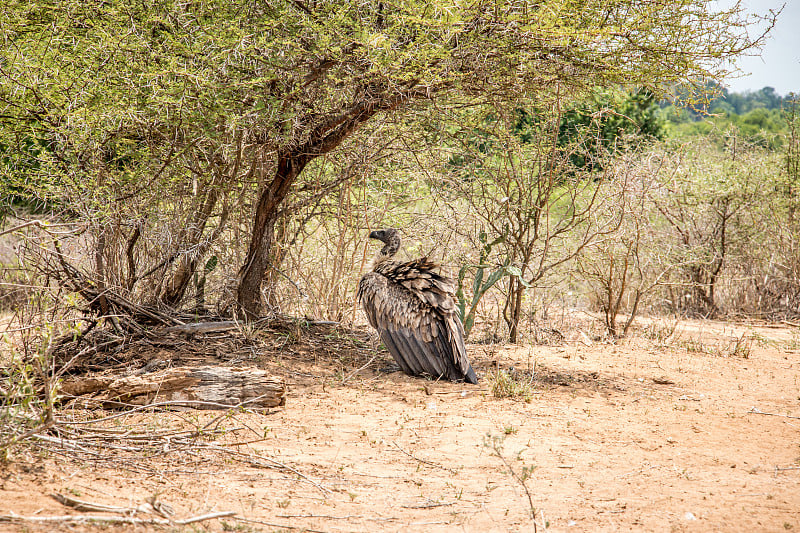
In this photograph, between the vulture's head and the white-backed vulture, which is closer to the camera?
the white-backed vulture

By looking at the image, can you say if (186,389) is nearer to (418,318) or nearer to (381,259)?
(418,318)

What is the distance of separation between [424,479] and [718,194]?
9935mm

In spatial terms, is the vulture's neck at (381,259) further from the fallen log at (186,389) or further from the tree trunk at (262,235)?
the fallen log at (186,389)

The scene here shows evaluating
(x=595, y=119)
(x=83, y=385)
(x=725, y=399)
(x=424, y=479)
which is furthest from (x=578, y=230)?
(x=83, y=385)

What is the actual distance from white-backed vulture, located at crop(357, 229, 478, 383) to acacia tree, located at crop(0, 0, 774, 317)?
168 cm

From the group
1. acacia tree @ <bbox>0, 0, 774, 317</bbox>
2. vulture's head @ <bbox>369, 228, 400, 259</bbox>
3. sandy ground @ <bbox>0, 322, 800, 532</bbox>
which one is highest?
acacia tree @ <bbox>0, 0, 774, 317</bbox>

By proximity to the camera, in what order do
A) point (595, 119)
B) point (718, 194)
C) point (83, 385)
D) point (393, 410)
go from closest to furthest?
point (83, 385) → point (393, 410) → point (595, 119) → point (718, 194)

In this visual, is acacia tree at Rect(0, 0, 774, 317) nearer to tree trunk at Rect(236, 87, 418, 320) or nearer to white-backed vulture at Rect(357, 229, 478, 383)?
tree trunk at Rect(236, 87, 418, 320)

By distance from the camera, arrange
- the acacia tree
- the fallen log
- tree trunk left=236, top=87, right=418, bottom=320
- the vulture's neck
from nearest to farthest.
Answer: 1. the fallen log
2. the acacia tree
3. tree trunk left=236, top=87, right=418, bottom=320
4. the vulture's neck

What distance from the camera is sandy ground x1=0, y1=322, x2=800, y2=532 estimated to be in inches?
130

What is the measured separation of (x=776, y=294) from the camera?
12.3 metres

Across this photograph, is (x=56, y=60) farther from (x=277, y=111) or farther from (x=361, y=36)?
(x=361, y=36)

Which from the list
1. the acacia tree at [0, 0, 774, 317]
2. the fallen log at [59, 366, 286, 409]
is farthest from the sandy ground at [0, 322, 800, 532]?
the acacia tree at [0, 0, 774, 317]

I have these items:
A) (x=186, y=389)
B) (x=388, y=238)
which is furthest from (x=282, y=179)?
(x=186, y=389)
